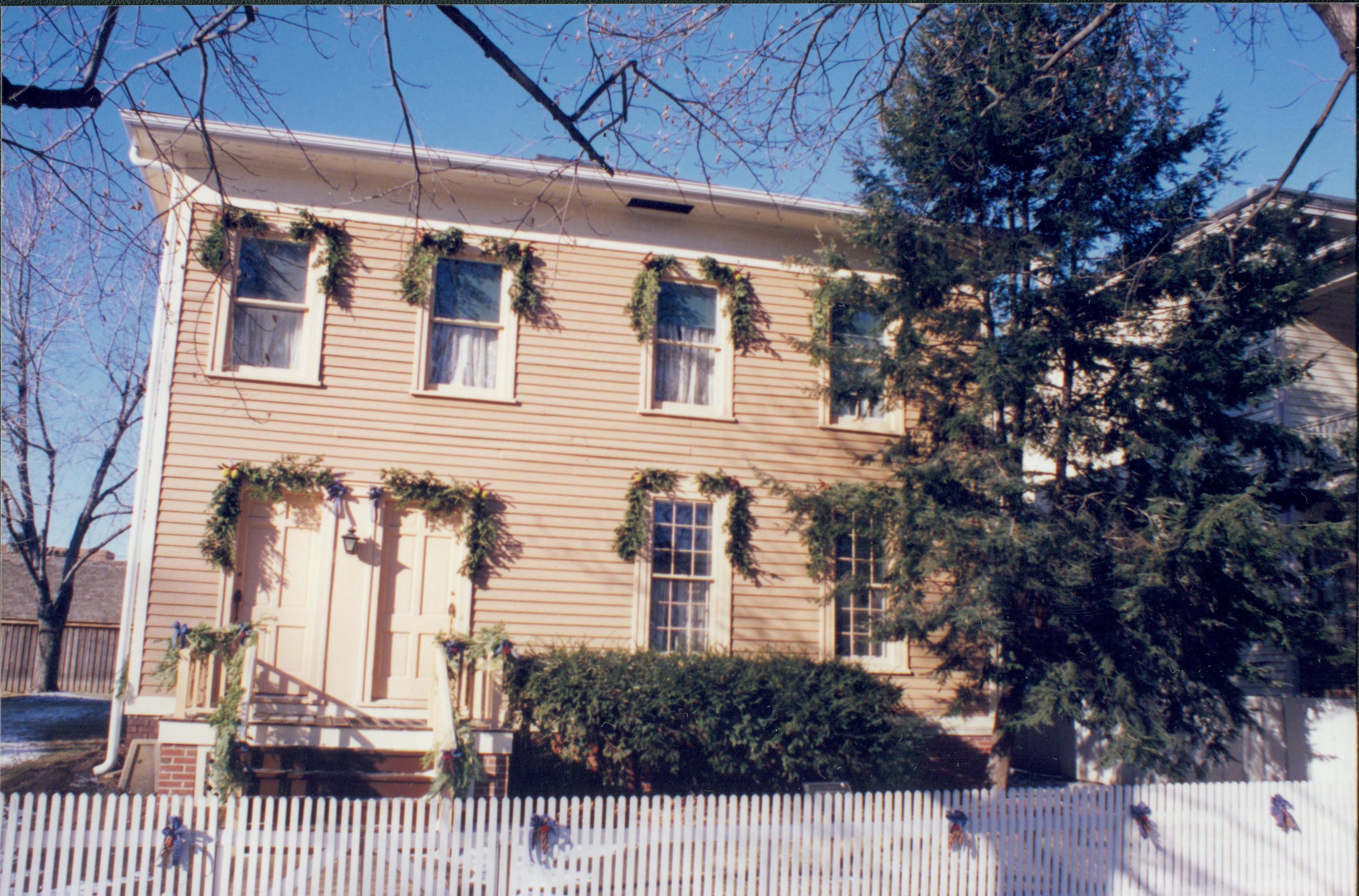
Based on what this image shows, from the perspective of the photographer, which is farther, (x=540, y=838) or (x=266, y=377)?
(x=266, y=377)

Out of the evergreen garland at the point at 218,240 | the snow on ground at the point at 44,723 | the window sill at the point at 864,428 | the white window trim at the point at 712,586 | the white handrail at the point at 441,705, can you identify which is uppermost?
the evergreen garland at the point at 218,240

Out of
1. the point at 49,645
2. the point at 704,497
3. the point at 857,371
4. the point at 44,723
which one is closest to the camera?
the point at 857,371

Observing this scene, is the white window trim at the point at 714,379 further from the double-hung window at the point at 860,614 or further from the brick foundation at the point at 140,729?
the brick foundation at the point at 140,729

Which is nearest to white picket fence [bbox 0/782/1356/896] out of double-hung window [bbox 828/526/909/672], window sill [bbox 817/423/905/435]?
double-hung window [bbox 828/526/909/672]

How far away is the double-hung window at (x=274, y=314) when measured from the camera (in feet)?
33.8

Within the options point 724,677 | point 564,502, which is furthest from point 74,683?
point 724,677

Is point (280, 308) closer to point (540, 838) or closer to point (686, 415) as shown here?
point (686, 415)

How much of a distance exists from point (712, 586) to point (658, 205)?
175 inches

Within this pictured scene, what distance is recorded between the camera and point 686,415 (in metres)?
11.2

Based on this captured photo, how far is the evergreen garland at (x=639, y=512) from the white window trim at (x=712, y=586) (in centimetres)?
6

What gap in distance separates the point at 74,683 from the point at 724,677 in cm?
1871

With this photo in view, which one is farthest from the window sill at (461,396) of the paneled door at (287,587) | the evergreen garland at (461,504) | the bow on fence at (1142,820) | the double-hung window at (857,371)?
the bow on fence at (1142,820)

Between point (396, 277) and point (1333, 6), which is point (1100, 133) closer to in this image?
point (1333, 6)

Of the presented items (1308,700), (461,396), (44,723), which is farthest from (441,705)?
(1308,700)
